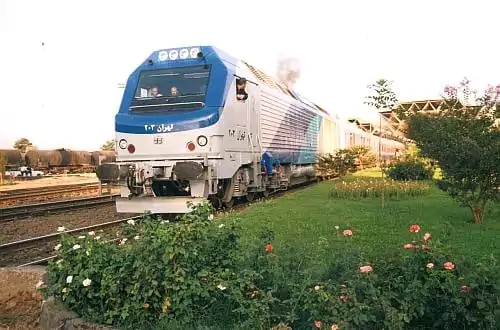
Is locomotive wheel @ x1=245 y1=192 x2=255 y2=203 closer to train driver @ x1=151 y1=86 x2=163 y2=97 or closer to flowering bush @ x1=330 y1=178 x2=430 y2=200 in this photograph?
flowering bush @ x1=330 y1=178 x2=430 y2=200

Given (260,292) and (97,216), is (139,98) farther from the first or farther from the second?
(260,292)

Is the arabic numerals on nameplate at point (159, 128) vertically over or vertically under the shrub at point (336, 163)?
over

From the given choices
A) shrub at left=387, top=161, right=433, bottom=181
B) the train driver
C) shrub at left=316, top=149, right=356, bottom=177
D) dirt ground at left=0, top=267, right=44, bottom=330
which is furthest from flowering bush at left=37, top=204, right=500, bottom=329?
shrub at left=316, top=149, right=356, bottom=177

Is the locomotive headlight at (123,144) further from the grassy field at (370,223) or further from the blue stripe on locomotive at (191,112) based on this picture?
the grassy field at (370,223)

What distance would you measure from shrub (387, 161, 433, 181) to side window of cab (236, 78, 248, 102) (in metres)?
11.9

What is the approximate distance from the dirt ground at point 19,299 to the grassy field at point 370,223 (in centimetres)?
221

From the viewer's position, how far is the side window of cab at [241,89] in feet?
39.6

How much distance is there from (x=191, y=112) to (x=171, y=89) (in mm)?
998

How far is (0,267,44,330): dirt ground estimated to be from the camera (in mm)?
4801

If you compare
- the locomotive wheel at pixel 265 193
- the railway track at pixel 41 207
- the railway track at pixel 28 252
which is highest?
the locomotive wheel at pixel 265 193

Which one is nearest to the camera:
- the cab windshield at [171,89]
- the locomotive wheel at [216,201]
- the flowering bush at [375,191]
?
the cab windshield at [171,89]

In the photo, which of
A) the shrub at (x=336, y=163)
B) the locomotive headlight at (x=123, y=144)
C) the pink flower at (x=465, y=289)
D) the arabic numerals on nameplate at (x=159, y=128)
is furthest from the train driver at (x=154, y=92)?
the shrub at (x=336, y=163)

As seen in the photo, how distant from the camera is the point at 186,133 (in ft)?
35.8

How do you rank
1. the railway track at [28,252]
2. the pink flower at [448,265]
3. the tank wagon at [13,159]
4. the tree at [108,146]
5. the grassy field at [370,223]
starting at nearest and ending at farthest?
the pink flower at [448,265] → the grassy field at [370,223] → the railway track at [28,252] → the tank wagon at [13,159] → the tree at [108,146]
